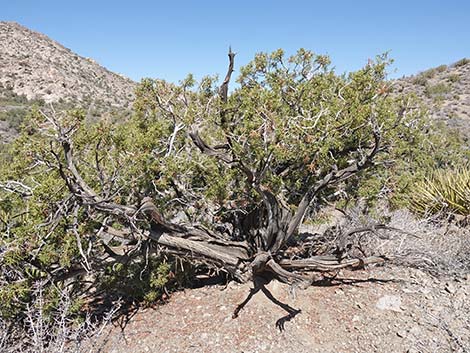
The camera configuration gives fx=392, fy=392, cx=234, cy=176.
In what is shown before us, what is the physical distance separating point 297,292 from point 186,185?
2.25m

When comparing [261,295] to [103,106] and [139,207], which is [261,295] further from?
[103,106]

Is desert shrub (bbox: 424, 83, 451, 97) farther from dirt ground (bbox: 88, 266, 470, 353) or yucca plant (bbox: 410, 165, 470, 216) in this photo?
dirt ground (bbox: 88, 266, 470, 353)

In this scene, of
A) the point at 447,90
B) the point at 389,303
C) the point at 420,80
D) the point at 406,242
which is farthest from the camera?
the point at 420,80

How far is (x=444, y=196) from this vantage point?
8461 mm

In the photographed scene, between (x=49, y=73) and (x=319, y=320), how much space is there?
42.4 m

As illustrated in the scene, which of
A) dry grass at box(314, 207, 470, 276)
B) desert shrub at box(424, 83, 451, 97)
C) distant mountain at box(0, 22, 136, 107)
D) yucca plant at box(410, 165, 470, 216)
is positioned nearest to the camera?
dry grass at box(314, 207, 470, 276)

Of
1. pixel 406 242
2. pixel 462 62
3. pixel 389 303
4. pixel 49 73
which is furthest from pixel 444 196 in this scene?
pixel 49 73

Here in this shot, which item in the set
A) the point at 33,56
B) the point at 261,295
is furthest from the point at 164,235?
the point at 33,56

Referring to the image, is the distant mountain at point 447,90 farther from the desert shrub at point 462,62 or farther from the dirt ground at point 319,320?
the dirt ground at point 319,320

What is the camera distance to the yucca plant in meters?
8.02

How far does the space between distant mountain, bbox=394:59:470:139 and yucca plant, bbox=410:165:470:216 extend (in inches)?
427

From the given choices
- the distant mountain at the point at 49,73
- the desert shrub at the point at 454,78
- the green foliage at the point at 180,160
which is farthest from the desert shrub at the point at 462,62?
the green foliage at the point at 180,160

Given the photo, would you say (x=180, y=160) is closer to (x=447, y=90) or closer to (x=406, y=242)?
(x=406, y=242)

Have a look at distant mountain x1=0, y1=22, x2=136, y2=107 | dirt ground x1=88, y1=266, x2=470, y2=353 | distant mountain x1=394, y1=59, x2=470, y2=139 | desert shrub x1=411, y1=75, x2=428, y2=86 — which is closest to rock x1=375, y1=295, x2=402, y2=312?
dirt ground x1=88, y1=266, x2=470, y2=353
